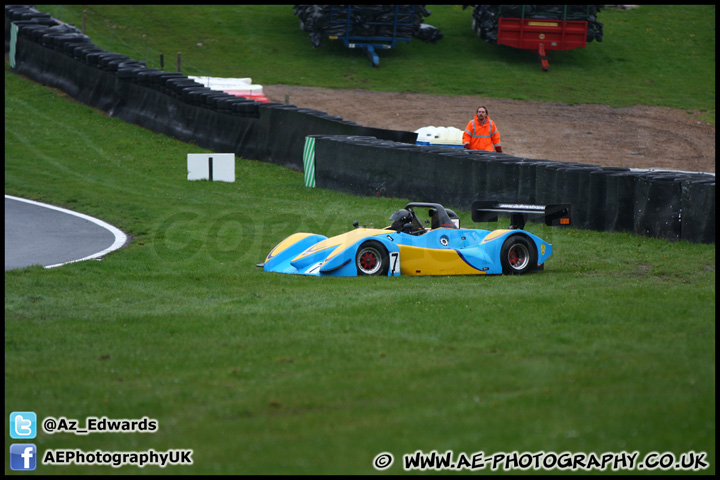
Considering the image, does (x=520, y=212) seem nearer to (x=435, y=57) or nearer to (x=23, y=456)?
(x=23, y=456)

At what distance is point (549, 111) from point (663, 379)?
95.8 ft

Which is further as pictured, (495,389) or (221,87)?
(221,87)

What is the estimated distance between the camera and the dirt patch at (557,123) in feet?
89.6

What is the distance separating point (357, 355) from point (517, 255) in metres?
5.41

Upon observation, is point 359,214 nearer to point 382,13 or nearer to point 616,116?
point 616,116

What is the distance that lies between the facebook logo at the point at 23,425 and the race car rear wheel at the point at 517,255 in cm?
731

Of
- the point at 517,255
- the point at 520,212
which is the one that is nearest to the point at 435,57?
the point at 520,212

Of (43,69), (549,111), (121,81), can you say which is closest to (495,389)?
(121,81)

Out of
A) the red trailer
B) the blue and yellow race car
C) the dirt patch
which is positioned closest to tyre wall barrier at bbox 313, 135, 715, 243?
the blue and yellow race car

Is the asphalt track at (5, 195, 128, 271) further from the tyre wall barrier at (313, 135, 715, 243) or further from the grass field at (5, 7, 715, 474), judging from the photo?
the tyre wall barrier at (313, 135, 715, 243)

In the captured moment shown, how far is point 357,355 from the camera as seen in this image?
292 inches

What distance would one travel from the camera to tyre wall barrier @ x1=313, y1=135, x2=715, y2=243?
13.4m

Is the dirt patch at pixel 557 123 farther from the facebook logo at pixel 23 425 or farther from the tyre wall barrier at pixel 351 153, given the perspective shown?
the facebook logo at pixel 23 425

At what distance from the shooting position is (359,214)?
1670 centimetres
